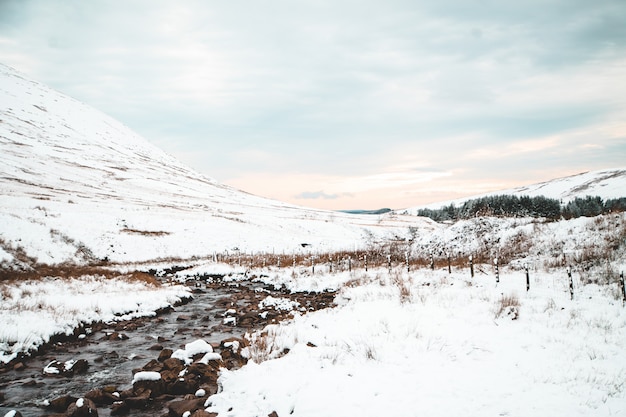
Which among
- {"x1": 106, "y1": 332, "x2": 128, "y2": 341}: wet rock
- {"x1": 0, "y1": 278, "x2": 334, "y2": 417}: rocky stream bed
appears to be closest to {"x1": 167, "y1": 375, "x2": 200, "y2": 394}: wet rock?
{"x1": 0, "y1": 278, "x2": 334, "y2": 417}: rocky stream bed

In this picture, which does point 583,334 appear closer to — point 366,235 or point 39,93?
point 366,235

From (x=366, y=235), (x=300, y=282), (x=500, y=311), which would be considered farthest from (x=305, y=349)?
(x=366, y=235)

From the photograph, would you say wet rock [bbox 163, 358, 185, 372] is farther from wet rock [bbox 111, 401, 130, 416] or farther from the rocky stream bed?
wet rock [bbox 111, 401, 130, 416]

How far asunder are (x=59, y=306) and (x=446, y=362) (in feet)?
44.0

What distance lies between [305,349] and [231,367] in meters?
1.78

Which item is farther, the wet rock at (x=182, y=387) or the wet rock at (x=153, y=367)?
the wet rock at (x=153, y=367)

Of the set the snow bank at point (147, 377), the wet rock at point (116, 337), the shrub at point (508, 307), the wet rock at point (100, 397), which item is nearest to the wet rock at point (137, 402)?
the wet rock at point (100, 397)

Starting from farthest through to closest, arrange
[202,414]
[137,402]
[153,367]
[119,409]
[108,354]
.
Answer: [108,354] → [153,367] → [137,402] → [119,409] → [202,414]

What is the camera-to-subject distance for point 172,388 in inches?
264

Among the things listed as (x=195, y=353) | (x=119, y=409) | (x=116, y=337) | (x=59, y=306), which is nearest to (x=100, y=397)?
(x=119, y=409)

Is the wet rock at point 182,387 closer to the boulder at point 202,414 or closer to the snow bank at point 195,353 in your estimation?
the snow bank at point 195,353

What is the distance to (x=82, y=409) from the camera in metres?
5.79

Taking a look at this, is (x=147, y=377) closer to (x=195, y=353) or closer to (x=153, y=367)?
(x=153, y=367)

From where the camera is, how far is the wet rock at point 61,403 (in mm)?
6254
